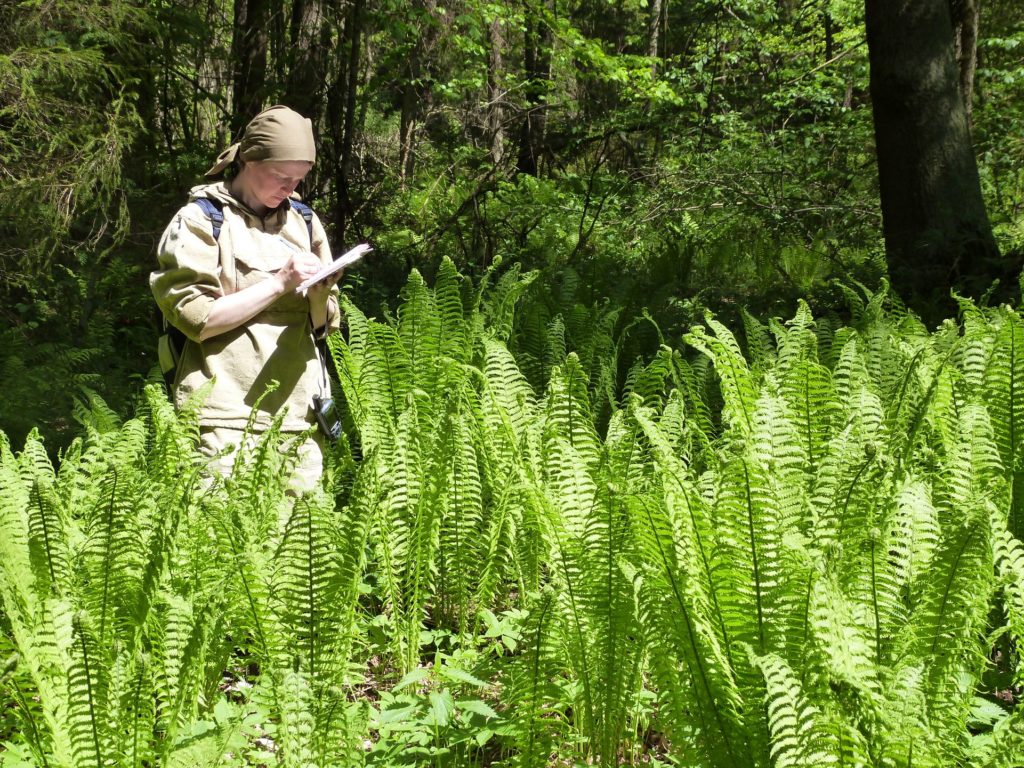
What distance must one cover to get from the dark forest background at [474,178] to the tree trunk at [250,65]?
2 centimetres

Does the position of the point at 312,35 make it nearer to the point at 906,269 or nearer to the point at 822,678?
the point at 906,269

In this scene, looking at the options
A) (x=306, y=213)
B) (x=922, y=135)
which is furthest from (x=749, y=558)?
(x=922, y=135)

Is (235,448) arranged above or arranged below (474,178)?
below

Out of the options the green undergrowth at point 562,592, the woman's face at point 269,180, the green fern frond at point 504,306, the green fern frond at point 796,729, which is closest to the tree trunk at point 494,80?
the green fern frond at point 504,306

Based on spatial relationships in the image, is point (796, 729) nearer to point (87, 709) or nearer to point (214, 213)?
point (87, 709)

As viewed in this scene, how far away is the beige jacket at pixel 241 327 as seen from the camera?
2531 mm

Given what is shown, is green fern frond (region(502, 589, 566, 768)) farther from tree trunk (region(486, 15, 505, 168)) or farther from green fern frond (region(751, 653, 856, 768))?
tree trunk (region(486, 15, 505, 168))

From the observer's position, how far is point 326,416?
2.91 m

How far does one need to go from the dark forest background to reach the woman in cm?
31

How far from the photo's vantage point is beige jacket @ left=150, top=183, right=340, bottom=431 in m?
2.53

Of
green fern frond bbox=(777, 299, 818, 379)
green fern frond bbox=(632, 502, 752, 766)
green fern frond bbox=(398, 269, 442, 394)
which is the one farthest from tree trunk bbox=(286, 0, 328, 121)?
green fern frond bbox=(632, 502, 752, 766)

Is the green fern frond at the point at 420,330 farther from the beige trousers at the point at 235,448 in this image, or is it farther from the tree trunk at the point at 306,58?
the tree trunk at the point at 306,58

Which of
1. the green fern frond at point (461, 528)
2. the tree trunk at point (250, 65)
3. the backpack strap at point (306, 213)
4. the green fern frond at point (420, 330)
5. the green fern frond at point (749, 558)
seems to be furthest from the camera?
the tree trunk at point (250, 65)

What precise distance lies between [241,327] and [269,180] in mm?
A: 460
